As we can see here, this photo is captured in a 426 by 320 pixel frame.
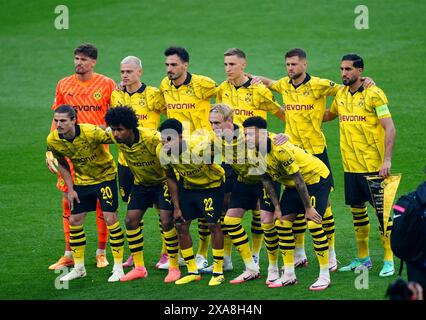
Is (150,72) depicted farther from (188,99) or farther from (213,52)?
(188,99)

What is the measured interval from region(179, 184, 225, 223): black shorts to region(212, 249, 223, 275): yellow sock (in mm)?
377

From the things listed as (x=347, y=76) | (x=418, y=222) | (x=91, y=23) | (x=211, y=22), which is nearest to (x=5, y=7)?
(x=91, y=23)

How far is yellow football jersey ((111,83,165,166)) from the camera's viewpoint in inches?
529

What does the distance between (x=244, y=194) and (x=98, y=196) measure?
5.87 feet

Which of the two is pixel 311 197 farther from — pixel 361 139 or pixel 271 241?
pixel 361 139

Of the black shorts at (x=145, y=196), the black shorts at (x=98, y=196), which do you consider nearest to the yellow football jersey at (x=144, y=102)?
the black shorts at (x=98, y=196)

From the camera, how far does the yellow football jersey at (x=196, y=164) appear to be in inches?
479

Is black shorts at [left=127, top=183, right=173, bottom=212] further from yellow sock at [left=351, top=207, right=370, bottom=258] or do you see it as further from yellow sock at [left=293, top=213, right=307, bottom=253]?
yellow sock at [left=351, top=207, right=370, bottom=258]

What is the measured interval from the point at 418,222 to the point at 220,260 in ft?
13.7

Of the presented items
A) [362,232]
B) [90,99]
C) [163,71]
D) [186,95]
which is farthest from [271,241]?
[163,71]

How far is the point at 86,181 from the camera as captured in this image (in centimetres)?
1288

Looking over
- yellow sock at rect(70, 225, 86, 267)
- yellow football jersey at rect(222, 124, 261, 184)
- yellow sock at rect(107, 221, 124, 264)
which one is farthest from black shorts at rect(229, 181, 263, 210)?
yellow sock at rect(70, 225, 86, 267)

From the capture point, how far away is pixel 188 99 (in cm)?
1342
